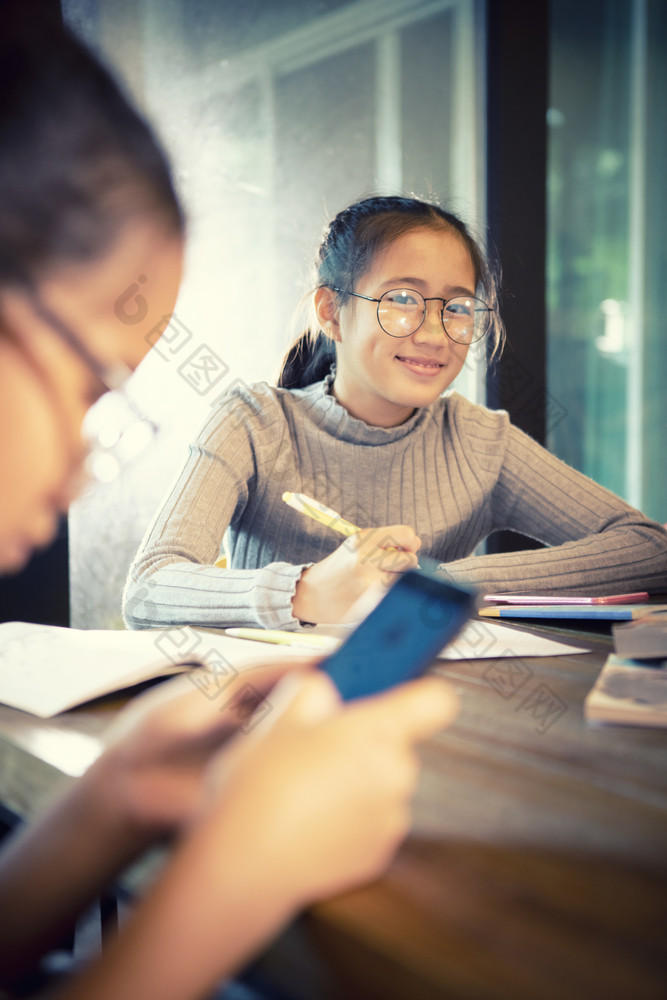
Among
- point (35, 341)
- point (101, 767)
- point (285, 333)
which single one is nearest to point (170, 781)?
point (101, 767)

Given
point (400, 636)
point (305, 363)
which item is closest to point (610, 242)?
Result: point (305, 363)

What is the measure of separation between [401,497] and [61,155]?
3.56ft

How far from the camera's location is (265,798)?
327 mm

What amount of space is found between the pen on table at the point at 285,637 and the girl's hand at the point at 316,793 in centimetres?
41

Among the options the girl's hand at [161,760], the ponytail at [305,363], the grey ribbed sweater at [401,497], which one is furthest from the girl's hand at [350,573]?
the ponytail at [305,363]

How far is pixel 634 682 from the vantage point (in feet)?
2.16

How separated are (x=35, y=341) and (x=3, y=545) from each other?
0.13m

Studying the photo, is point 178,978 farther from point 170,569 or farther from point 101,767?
point 170,569

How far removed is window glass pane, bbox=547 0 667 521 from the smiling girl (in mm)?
1090

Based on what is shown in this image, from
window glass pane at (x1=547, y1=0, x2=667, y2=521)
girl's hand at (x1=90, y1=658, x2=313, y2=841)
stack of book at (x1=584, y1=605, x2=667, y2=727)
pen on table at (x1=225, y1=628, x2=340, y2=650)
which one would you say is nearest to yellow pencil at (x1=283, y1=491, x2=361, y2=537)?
pen on table at (x1=225, y1=628, x2=340, y2=650)

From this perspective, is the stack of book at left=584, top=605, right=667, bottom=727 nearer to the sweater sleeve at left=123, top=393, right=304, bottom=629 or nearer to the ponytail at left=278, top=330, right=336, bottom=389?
the sweater sleeve at left=123, top=393, right=304, bottom=629

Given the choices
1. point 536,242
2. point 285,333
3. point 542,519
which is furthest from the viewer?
point 536,242

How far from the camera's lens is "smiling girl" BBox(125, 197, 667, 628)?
1.24 meters

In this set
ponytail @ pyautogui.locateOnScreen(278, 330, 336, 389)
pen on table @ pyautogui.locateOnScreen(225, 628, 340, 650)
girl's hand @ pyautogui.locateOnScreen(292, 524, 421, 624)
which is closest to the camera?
pen on table @ pyautogui.locateOnScreen(225, 628, 340, 650)
